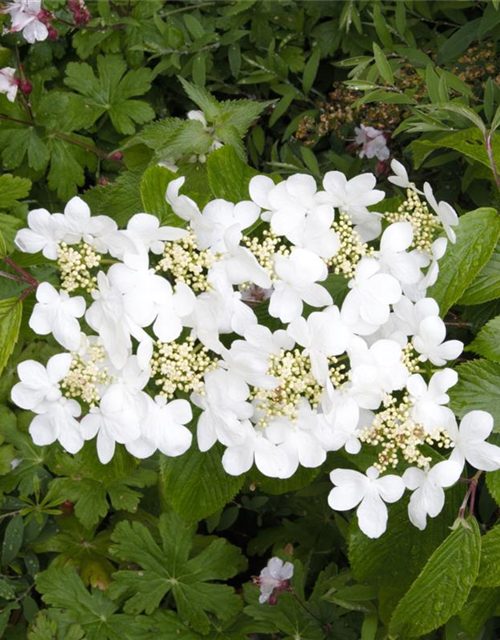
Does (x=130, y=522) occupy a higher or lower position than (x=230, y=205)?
lower

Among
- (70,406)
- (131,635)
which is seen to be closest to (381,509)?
(70,406)

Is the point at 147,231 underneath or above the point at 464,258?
above

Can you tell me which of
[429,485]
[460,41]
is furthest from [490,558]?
[460,41]

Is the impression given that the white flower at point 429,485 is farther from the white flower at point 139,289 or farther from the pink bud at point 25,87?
the pink bud at point 25,87

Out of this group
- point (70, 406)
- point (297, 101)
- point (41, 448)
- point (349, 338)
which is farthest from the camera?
point (297, 101)

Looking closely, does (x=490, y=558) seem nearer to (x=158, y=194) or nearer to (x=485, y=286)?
(x=485, y=286)

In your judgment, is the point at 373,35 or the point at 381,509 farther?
the point at 373,35

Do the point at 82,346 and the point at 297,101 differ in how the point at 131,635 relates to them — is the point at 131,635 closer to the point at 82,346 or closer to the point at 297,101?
the point at 82,346
